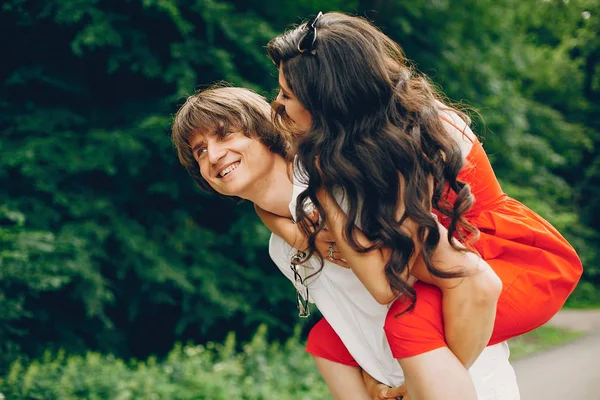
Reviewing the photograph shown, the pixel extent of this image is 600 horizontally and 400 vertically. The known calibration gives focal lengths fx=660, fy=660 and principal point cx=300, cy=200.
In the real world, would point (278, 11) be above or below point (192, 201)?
above

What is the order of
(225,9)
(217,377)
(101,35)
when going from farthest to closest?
(225,9)
(101,35)
(217,377)

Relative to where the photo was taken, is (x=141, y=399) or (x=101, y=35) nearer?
(x=141, y=399)

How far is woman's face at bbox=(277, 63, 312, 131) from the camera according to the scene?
6.21 feet

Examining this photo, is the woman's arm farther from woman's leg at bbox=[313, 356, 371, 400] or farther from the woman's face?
woman's leg at bbox=[313, 356, 371, 400]

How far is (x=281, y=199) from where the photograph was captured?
2.32 meters

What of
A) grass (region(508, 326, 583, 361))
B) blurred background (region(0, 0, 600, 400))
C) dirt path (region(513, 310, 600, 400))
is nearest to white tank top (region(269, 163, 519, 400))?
blurred background (region(0, 0, 600, 400))

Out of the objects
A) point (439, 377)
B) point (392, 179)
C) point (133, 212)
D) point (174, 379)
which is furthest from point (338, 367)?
point (133, 212)

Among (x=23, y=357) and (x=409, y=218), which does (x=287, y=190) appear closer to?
(x=409, y=218)

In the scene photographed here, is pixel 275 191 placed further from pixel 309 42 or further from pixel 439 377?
pixel 439 377

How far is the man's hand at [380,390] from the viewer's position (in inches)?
82.4

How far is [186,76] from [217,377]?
8.58 ft

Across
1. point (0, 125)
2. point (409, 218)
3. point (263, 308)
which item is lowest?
point (263, 308)

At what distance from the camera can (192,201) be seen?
21.9 ft

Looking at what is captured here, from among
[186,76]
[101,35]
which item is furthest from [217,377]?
[101,35]
